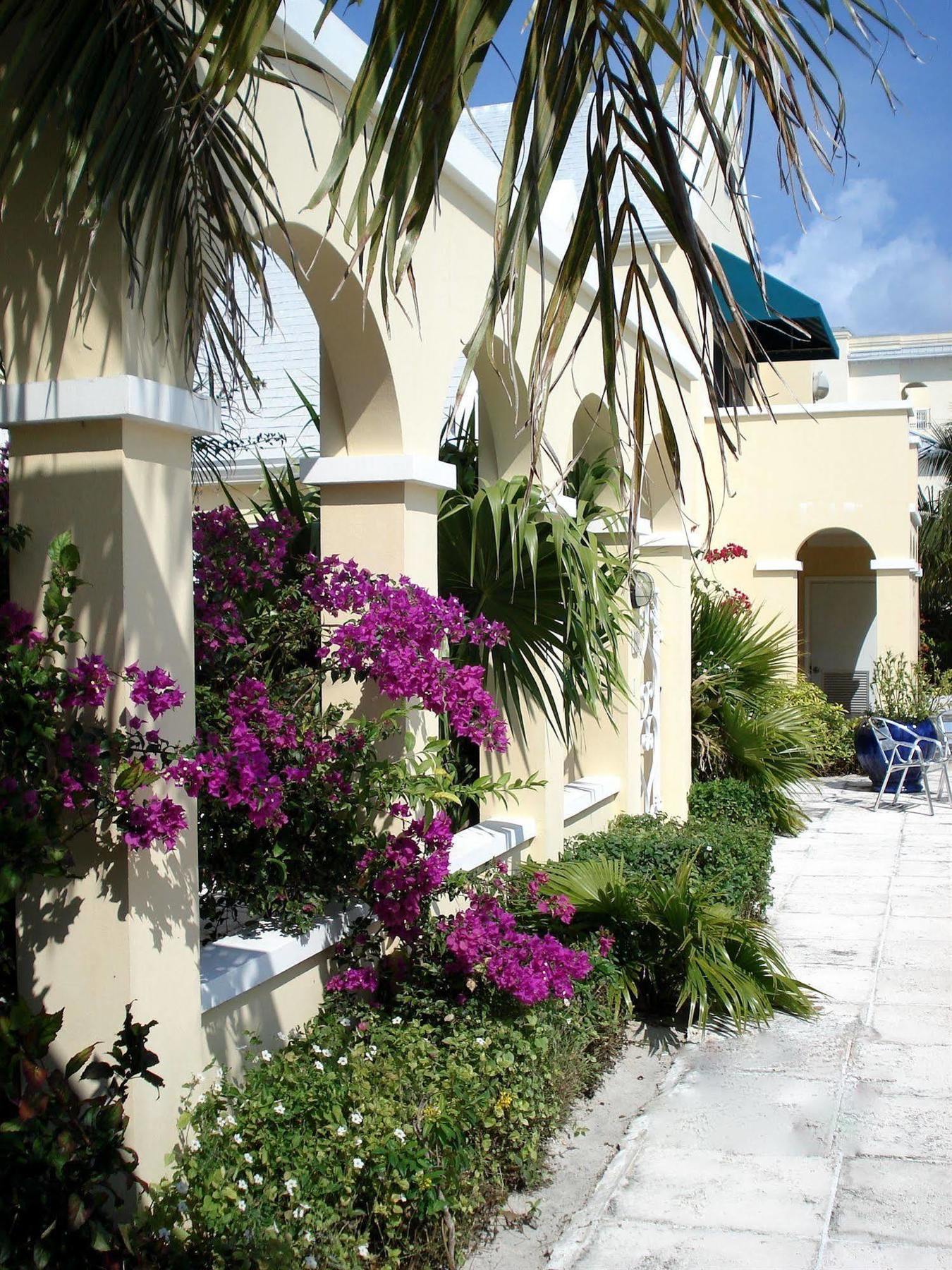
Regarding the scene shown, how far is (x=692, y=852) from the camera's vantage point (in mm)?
7336

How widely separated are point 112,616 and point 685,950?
3.56 metres

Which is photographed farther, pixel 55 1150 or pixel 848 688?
pixel 848 688

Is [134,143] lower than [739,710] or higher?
higher

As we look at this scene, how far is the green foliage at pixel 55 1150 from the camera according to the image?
9.04 feet

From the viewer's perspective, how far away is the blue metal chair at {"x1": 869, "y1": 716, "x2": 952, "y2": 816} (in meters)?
12.9

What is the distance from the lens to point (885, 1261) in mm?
3732

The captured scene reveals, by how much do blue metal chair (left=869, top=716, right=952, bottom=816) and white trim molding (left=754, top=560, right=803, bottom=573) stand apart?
244 centimetres

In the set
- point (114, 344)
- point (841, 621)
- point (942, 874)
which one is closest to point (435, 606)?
point (114, 344)

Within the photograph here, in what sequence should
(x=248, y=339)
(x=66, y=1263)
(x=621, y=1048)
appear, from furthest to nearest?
(x=248, y=339) < (x=621, y=1048) < (x=66, y=1263)

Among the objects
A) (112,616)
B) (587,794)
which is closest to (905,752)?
(587,794)

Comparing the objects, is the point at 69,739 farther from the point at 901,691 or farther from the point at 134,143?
the point at 901,691

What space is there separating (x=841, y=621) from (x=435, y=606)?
50.7 feet

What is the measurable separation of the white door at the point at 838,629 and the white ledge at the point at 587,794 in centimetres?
1106

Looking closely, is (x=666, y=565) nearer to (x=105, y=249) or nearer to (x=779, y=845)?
(x=779, y=845)
